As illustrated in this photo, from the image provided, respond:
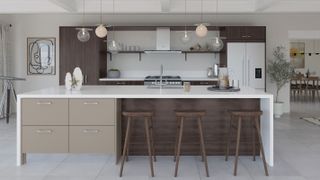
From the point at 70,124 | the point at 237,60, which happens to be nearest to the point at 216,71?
the point at 237,60

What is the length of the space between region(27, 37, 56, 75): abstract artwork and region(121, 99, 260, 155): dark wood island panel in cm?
515

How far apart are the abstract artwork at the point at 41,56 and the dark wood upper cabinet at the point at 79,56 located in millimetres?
802

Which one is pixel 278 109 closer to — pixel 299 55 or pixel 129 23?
pixel 129 23

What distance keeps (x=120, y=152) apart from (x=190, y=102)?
110 centimetres

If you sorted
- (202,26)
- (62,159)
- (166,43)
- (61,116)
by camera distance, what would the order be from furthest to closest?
1. (166,43)
2. (202,26)
3. (62,159)
4. (61,116)

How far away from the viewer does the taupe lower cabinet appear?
4.98 m

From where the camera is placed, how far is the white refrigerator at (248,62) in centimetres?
923

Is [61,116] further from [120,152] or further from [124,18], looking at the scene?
[124,18]

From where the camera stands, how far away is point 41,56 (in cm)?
1001

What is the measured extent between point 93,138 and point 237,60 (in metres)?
5.09

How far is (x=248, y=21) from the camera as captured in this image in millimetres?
9781

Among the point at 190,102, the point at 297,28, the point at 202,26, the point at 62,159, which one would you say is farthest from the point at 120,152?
the point at 297,28

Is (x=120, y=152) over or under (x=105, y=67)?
under

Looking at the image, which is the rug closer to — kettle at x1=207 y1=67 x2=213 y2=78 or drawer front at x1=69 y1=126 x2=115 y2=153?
kettle at x1=207 y1=67 x2=213 y2=78
